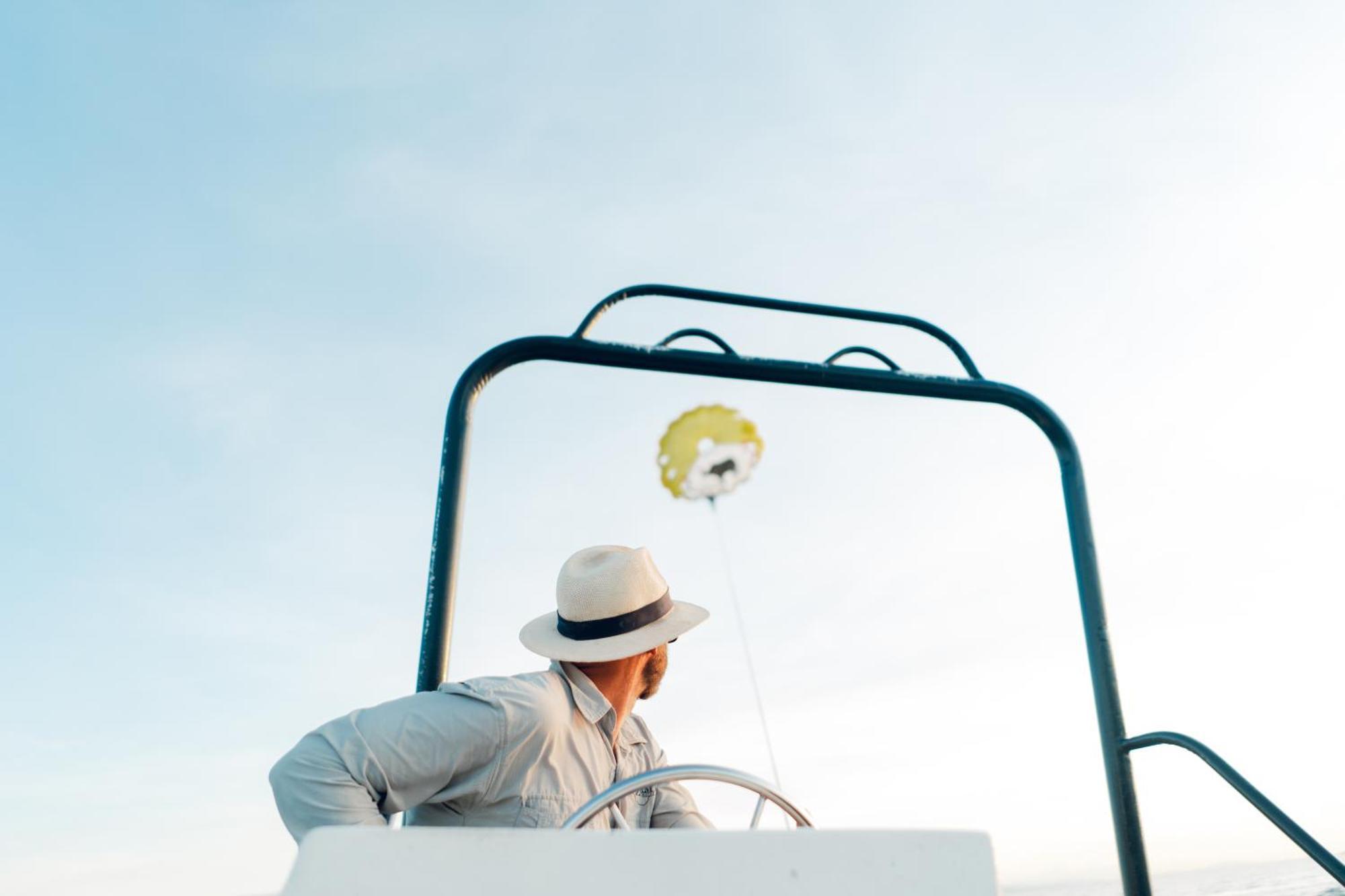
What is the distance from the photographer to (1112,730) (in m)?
2.16

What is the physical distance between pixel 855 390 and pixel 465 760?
126cm

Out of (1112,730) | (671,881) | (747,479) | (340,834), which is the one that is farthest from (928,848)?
(1112,730)

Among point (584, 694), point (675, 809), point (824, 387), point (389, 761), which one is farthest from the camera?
point (824, 387)

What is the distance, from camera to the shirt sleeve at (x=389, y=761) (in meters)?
1.67

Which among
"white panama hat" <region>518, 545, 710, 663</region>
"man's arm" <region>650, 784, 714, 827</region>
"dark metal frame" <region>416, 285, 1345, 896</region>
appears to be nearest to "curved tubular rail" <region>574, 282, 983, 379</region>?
"dark metal frame" <region>416, 285, 1345, 896</region>

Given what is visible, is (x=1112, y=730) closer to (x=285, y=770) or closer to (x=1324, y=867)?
(x=1324, y=867)

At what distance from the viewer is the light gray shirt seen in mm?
1688

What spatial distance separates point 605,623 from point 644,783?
87cm

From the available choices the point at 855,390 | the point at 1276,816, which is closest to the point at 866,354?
the point at 855,390

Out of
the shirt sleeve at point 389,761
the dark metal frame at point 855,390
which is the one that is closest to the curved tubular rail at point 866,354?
the dark metal frame at point 855,390

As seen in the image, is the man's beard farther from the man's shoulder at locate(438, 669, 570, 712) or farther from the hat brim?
the man's shoulder at locate(438, 669, 570, 712)

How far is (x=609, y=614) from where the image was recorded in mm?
2143

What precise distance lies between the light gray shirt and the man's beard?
0.55 ft

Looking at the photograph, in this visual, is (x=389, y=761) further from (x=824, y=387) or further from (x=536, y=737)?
(x=824, y=387)
